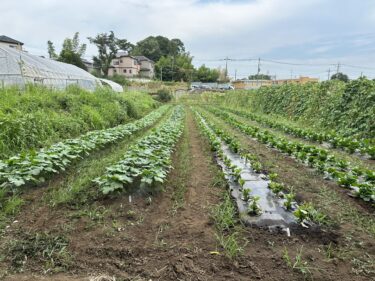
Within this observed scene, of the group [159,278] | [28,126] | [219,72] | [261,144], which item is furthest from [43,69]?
[219,72]

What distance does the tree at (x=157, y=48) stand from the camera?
81.1m

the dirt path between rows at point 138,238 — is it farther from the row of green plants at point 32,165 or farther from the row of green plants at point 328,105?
the row of green plants at point 328,105

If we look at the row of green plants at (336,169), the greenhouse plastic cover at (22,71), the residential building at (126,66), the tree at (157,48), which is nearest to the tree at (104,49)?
the residential building at (126,66)

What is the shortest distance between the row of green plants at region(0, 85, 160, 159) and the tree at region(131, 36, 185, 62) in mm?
73238

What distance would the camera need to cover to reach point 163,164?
4469 mm

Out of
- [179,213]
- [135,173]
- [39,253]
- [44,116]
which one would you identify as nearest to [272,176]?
[179,213]

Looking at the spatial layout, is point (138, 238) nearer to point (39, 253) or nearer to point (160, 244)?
point (160, 244)

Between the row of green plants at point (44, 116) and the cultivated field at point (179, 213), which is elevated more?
the row of green plants at point (44, 116)

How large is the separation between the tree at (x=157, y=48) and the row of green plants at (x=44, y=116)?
7324cm

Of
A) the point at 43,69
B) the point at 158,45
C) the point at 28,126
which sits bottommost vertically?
the point at 28,126

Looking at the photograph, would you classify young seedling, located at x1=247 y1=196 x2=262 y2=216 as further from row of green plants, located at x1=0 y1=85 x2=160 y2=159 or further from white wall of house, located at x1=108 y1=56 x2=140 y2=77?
white wall of house, located at x1=108 y1=56 x2=140 y2=77

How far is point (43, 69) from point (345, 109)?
1532 cm

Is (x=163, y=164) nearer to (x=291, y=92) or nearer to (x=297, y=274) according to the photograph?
(x=297, y=274)

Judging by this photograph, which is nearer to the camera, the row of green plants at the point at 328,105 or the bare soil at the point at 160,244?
the bare soil at the point at 160,244
